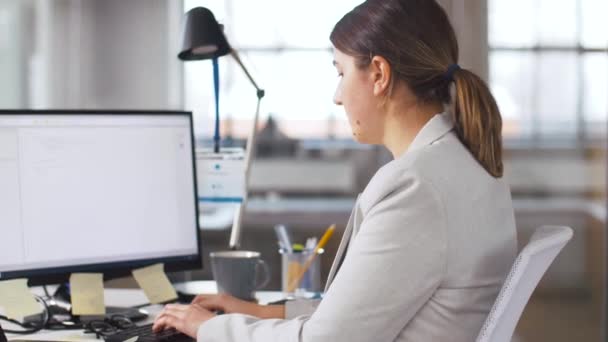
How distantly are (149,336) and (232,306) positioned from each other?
7.2 inches

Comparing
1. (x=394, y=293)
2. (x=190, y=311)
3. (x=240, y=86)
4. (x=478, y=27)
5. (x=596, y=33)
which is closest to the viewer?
(x=394, y=293)

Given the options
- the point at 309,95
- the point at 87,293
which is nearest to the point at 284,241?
the point at 87,293

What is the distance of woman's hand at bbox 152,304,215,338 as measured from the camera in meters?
1.27

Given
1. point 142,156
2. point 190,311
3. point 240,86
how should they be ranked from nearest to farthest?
1. point 190,311
2. point 142,156
3. point 240,86

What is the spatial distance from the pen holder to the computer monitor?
199 mm

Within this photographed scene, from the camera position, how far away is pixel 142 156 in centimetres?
161

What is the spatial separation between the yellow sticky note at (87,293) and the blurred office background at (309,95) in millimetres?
3139

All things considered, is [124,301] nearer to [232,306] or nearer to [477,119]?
[232,306]

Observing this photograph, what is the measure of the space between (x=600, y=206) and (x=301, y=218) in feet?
6.81

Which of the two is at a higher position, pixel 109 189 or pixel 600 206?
pixel 109 189

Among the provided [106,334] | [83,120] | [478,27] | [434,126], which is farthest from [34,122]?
[478,27]

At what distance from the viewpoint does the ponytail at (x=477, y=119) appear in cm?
117

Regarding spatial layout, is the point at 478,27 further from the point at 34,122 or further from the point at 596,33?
the point at 596,33

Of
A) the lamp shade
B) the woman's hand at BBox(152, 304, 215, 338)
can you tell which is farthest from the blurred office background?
the woman's hand at BBox(152, 304, 215, 338)
